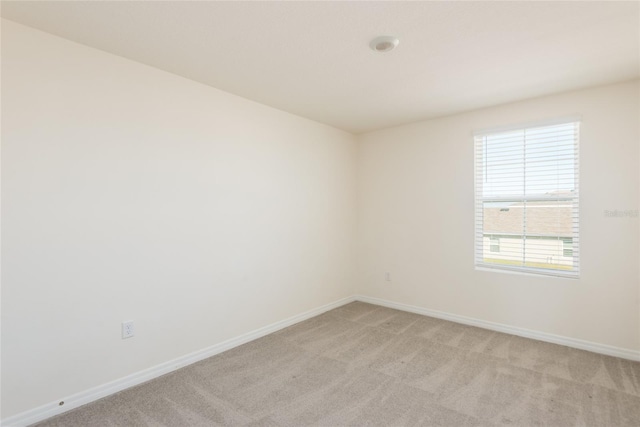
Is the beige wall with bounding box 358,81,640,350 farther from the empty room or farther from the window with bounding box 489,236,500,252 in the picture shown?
the window with bounding box 489,236,500,252

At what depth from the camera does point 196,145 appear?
279 centimetres

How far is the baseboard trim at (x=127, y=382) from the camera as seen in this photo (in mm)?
1941

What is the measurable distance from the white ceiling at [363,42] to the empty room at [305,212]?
0.06 feet

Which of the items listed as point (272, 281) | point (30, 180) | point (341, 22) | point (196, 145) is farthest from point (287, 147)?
point (30, 180)

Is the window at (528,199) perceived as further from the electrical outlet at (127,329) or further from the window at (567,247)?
the electrical outlet at (127,329)

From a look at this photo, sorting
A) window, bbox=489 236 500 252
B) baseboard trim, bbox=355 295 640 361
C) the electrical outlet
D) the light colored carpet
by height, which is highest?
window, bbox=489 236 500 252

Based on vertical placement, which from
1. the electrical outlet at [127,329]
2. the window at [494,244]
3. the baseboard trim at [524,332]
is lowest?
the baseboard trim at [524,332]


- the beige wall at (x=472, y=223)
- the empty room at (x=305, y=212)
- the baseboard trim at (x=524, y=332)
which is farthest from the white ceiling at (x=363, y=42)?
the baseboard trim at (x=524, y=332)

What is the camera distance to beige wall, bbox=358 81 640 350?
2.79 metres

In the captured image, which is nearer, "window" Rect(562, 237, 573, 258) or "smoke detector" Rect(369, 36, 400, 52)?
"smoke detector" Rect(369, 36, 400, 52)

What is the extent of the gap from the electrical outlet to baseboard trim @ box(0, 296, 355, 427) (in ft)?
0.98

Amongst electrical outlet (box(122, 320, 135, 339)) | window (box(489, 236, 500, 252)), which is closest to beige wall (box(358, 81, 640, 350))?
window (box(489, 236, 500, 252))

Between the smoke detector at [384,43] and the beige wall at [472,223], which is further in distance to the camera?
the beige wall at [472,223]

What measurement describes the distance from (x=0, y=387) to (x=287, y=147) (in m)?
2.93
